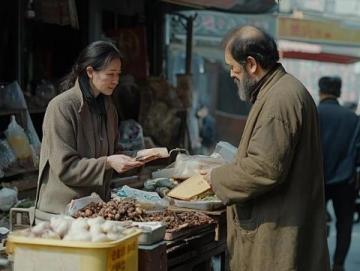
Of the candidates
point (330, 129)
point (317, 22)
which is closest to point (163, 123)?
point (330, 129)

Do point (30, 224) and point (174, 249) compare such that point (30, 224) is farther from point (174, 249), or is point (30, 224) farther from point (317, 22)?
point (317, 22)

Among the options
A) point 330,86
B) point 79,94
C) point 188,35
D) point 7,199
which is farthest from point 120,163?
point 188,35

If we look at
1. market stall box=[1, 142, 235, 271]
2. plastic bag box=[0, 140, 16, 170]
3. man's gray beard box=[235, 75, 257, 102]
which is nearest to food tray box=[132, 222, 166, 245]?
market stall box=[1, 142, 235, 271]

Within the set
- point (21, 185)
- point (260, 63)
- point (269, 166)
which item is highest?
point (260, 63)

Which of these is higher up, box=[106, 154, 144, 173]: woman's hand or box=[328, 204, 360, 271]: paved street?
box=[106, 154, 144, 173]: woman's hand

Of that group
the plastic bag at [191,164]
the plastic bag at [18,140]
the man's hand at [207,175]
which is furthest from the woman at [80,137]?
the plastic bag at [18,140]

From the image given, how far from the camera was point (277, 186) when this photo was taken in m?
4.07

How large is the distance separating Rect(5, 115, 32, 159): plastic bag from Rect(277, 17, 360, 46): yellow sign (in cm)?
1160

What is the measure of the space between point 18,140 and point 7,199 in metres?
0.80

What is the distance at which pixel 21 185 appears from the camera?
283 inches

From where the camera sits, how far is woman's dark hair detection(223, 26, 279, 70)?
4.11 m

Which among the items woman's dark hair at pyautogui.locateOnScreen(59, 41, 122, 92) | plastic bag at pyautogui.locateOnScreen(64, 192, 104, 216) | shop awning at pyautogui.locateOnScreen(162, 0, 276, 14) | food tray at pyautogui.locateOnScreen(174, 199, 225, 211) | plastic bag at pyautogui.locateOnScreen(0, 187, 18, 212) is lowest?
plastic bag at pyautogui.locateOnScreen(0, 187, 18, 212)

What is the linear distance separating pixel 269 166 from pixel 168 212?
0.85m

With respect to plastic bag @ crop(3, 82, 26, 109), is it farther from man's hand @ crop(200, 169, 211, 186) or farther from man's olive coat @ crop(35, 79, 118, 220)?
man's hand @ crop(200, 169, 211, 186)
